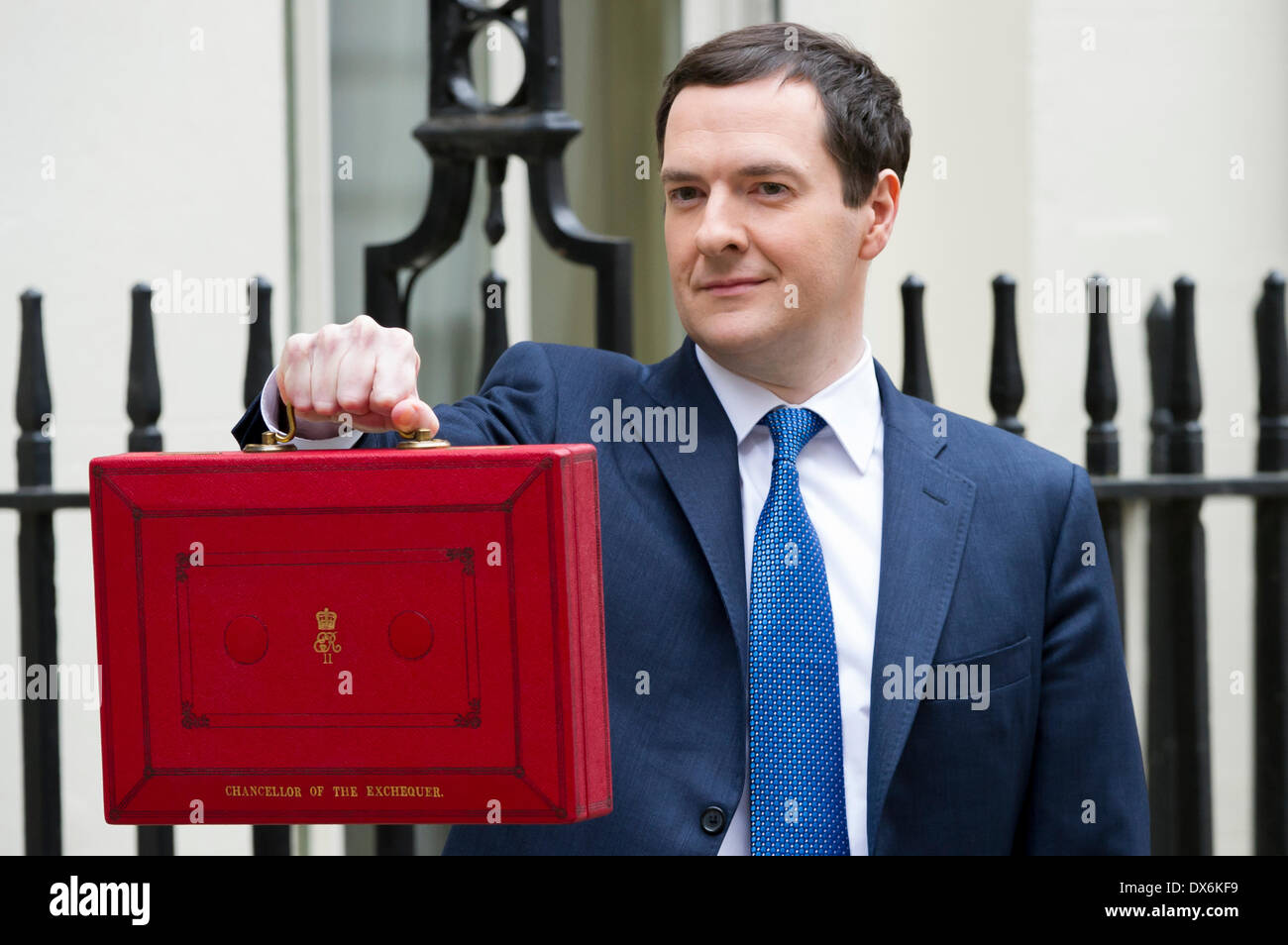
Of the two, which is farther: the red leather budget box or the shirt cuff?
the shirt cuff

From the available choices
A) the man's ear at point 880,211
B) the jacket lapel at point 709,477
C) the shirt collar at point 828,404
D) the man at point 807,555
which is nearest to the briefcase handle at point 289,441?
the man at point 807,555

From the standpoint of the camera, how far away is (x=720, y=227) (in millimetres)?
2105

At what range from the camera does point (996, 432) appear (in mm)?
2523

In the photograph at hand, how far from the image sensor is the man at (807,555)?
2.12 metres

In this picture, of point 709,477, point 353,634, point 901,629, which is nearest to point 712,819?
point 901,629

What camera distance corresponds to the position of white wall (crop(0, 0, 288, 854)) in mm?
4551

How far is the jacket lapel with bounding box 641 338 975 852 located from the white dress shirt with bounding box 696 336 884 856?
3 centimetres

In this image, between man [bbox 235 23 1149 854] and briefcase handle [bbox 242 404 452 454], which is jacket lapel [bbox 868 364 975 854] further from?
briefcase handle [bbox 242 404 452 454]

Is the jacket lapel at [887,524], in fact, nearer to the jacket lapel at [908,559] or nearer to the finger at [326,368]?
the jacket lapel at [908,559]

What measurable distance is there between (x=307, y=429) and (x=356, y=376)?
0.20 m

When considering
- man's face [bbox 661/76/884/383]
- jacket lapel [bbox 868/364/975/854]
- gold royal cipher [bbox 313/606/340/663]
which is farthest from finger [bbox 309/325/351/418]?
jacket lapel [bbox 868/364/975/854]

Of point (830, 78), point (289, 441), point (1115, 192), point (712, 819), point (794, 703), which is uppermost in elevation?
point (1115, 192)

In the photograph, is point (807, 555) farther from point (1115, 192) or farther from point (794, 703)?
point (1115, 192)
